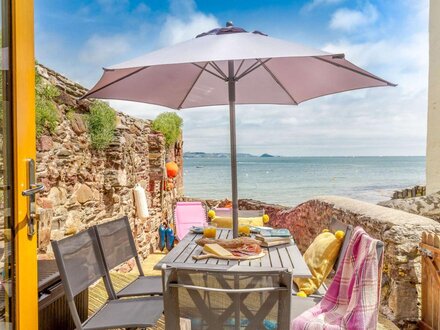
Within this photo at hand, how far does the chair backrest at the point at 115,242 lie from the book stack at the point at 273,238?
0.93 m

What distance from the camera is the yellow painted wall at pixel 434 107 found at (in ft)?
25.1

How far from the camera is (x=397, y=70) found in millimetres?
22516

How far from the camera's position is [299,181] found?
4125 centimetres

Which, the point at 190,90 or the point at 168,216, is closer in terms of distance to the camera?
the point at 190,90

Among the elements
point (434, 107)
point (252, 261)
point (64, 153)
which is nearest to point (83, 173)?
point (64, 153)

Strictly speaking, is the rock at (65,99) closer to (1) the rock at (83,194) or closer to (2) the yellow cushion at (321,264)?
(1) the rock at (83,194)

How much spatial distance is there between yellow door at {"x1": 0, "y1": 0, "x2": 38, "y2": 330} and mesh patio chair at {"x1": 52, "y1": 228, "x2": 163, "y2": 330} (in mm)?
263

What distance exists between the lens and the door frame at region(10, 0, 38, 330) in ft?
5.65

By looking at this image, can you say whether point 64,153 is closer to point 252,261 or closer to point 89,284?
point 89,284

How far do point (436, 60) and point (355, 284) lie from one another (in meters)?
7.01

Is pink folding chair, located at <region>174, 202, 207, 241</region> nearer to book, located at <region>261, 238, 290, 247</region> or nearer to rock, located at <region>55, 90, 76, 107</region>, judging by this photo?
rock, located at <region>55, 90, 76, 107</region>

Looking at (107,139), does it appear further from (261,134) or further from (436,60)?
(261,134)

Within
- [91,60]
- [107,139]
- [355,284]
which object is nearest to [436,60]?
[107,139]

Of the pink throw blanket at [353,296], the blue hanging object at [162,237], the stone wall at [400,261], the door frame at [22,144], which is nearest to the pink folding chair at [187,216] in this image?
the blue hanging object at [162,237]
